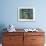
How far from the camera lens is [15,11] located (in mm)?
4207

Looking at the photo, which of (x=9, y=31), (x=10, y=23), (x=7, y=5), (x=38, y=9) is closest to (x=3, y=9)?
(x=7, y=5)

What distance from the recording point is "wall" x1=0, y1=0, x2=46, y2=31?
165 inches

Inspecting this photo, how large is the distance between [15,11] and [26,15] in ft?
1.26

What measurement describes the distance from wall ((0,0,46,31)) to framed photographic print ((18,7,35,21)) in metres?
0.10

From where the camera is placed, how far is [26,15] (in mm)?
4223

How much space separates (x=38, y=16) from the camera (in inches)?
166

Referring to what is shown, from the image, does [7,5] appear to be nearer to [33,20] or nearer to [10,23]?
[10,23]

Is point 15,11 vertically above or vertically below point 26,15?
above

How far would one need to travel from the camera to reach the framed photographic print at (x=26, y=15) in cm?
420

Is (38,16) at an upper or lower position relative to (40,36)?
upper

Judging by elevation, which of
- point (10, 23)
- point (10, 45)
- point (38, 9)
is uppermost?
point (38, 9)

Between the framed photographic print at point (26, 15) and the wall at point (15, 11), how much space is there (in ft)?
0.33

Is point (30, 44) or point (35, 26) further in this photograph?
point (35, 26)

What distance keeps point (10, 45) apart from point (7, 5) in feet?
4.34
